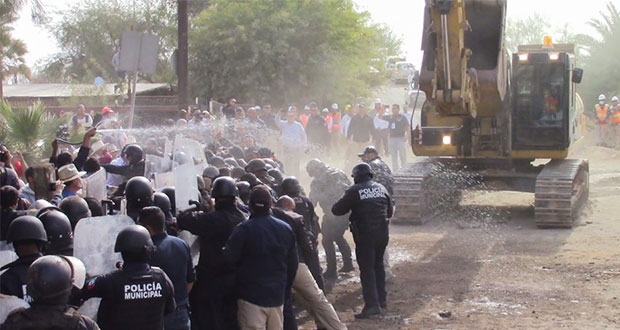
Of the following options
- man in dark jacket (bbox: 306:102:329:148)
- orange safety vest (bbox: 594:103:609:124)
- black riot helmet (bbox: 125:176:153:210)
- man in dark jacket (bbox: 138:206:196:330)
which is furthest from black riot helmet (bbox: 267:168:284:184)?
orange safety vest (bbox: 594:103:609:124)

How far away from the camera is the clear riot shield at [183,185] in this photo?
25.4 ft

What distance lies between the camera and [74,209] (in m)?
6.89

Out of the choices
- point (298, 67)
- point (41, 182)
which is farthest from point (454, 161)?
point (298, 67)

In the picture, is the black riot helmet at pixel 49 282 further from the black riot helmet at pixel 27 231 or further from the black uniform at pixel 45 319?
the black riot helmet at pixel 27 231

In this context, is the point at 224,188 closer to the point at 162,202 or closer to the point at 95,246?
the point at 162,202

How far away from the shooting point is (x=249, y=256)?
7.41m

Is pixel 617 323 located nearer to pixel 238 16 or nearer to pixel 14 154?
pixel 14 154

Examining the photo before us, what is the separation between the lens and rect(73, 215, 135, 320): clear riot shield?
20.1ft

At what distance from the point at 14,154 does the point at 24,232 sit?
266 inches

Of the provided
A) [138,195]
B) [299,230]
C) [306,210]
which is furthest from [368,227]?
[138,195]

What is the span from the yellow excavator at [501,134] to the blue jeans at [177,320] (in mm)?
8132

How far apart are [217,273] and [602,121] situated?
99.4 ft

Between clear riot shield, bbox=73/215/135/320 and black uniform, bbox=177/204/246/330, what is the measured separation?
131 cm

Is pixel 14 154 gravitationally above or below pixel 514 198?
above
